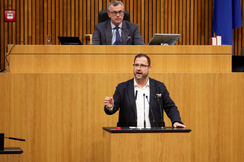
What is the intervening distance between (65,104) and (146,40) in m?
3.67

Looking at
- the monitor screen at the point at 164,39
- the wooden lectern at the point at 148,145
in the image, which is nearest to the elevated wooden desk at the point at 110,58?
the monitor screen at the point at 164,39

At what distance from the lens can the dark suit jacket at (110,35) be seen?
4656 millimetres

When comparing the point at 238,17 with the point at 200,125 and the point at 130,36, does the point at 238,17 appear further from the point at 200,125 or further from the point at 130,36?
the point at 200,125

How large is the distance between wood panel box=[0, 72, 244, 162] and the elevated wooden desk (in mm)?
138

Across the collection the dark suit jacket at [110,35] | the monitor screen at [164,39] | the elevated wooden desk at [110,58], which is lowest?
the elevated wooden desk at [110,58]

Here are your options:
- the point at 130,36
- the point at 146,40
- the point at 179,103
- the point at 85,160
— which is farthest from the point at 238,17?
the point at 85,160

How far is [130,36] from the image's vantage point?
4727 millimetres

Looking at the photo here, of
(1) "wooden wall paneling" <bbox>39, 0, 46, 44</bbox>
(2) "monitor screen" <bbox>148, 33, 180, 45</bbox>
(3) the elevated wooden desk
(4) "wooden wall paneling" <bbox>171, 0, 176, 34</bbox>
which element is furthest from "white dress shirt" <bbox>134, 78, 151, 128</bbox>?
(1) "wooden wall paneling" <bbox>39, 0, 46, 44</bbox>

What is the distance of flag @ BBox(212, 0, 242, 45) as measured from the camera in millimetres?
6516

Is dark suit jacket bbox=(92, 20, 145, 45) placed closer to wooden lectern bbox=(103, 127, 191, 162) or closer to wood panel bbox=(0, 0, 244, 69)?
wooden lectern bbox=(103, 127, 191, 162)

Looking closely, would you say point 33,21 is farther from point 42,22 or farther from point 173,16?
point 173,16

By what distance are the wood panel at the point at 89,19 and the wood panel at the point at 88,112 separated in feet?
10.6

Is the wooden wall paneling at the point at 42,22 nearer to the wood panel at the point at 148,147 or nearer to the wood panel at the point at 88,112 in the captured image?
the wood panel at the point at 88,112

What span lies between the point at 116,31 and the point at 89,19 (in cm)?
233
